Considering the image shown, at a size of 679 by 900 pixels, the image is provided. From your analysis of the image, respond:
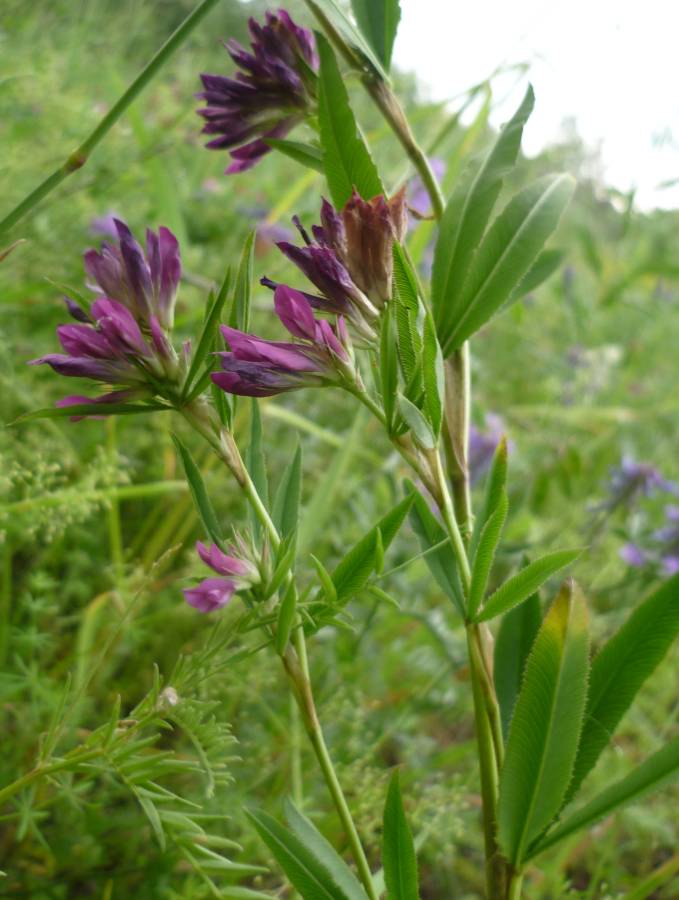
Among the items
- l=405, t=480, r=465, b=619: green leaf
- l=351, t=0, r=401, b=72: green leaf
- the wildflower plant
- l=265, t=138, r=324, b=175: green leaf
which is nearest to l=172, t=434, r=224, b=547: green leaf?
the wildflower plant

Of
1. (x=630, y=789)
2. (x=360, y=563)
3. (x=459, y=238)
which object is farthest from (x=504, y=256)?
(x=630, y=789)

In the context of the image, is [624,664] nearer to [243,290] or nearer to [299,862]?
[299,862]

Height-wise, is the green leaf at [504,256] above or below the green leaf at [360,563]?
above

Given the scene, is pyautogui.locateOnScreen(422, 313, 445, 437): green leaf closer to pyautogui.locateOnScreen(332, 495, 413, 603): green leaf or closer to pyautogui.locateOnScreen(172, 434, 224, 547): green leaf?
pyautogui.locateOnScreen(332, 495, 413, 603): green leaf

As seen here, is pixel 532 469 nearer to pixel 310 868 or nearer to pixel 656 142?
pixel 656 142

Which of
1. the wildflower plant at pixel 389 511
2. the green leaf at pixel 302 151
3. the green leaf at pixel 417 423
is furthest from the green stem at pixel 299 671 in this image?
the green leaf at pixel 302 151

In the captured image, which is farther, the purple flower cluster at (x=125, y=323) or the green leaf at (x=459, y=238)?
the green leaf at (x=459, y=238)

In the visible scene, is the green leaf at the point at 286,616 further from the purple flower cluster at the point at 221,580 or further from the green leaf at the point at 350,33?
the green leaf at the point at 350,33

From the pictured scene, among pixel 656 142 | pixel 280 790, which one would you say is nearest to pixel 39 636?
pixel 280 790
